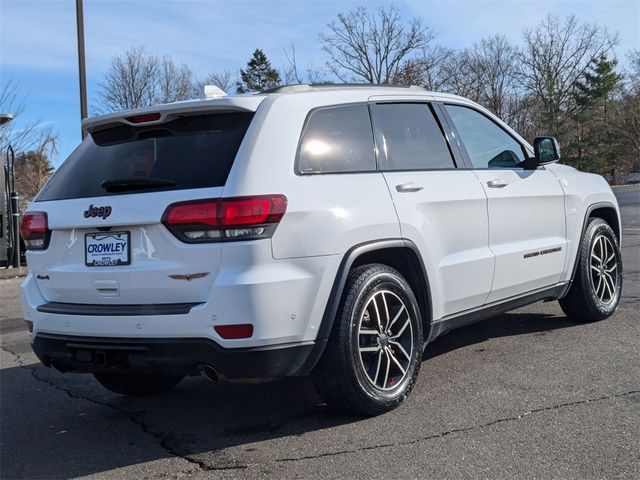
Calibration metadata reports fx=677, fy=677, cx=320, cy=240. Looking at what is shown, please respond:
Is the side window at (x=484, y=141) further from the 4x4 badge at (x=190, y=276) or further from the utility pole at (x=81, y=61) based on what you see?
the utility pole at (x=81, y=61)

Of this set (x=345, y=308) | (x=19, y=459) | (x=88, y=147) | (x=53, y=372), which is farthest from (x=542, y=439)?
(x=53, y=372)

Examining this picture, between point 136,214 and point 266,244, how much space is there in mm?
712

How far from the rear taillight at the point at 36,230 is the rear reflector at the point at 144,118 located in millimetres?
743

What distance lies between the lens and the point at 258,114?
3566mm

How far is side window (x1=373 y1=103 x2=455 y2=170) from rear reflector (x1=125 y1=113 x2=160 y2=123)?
4.35 feet

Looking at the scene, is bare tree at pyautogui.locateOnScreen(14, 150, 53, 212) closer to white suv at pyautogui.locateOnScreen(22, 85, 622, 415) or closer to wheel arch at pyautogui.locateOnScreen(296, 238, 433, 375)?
white suv at pyautogui.locateOnScreen(22, 85, 622, 415)

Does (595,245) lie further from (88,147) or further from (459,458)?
(88,147)

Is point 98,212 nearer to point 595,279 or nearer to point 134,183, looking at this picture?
point 134,183

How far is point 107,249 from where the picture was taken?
140 inches

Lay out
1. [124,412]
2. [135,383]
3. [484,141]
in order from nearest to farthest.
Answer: [124,412], [135,383], [484,141]

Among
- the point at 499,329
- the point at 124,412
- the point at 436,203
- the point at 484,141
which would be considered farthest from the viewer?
the point at 499,329

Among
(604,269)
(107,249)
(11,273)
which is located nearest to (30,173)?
(11,273)

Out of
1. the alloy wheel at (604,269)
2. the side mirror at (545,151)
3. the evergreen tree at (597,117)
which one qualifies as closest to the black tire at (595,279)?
the alloy wheel at (604,269)

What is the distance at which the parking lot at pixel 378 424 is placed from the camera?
3.21m
